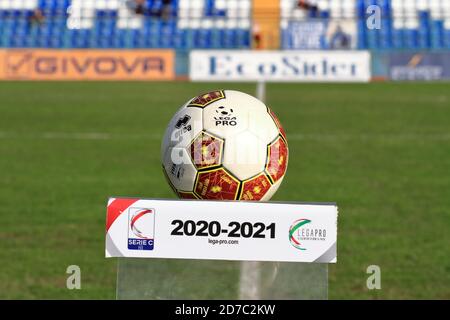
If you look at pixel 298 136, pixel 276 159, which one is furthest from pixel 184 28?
pixel 276 159

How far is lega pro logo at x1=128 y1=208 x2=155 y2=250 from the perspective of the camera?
3580 millimetres

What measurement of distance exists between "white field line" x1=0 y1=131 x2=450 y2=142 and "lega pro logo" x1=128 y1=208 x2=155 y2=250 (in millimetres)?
12864

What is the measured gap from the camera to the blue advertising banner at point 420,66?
30031 mm

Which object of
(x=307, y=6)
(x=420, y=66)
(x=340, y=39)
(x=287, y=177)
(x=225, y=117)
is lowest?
(x=287, y=177)

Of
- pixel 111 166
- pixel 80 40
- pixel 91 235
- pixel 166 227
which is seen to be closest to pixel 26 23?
pixel 80 40

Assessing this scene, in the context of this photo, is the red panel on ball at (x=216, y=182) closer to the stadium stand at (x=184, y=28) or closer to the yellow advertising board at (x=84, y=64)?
the yellow advertising board at (x=84, y=64)

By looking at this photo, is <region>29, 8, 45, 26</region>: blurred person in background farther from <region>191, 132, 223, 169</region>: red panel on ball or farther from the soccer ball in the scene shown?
<region>191, 132, 223, 169</region>: red panel on ball

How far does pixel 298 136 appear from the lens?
16844 millimetres

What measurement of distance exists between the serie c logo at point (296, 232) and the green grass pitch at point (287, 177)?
3.27 m

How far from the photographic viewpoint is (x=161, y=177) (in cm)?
1254

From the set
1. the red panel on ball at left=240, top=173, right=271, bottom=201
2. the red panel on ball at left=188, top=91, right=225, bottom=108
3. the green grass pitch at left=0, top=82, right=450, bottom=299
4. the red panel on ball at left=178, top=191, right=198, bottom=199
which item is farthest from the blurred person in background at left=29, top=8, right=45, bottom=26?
the red panel on ball at left=240, top=173, right=271, bottom=201

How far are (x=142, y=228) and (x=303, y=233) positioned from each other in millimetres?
644

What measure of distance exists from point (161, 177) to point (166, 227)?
8.98 metres

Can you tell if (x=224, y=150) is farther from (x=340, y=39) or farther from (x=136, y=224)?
(x=340, y=39)
